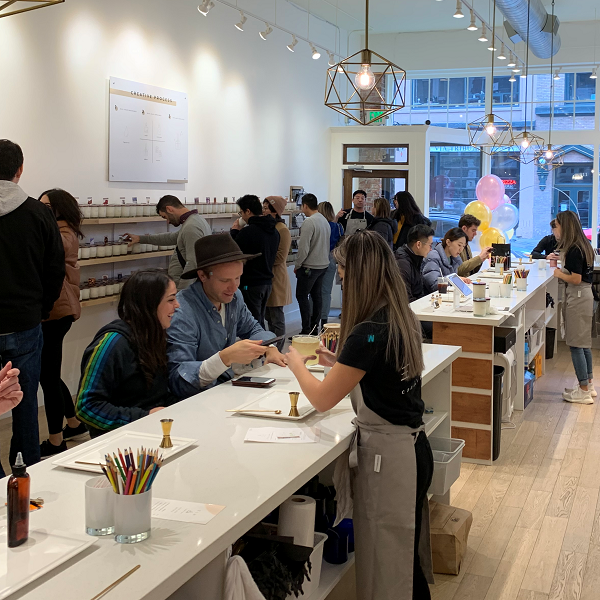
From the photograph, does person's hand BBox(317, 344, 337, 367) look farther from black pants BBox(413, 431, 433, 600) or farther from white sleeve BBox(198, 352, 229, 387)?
black pants BBox(413, 431, 433, 600)

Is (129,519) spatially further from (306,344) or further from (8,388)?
(306,344)

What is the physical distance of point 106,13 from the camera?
6363 mm

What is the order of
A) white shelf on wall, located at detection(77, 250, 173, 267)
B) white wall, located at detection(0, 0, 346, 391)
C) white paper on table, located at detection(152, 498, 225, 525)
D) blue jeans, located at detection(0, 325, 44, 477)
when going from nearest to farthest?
white paper on table, located at detection(152, 498, 225, 525), blue jeans, located at detection(0, 325, 44, 477), white wall, located at detection(0, 0, 346, 391), white shelf on wall, located at detection(77, 250, 173, 267)

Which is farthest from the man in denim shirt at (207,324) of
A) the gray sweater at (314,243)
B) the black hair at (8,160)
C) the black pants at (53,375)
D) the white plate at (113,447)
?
the gray sweater at (314,243)

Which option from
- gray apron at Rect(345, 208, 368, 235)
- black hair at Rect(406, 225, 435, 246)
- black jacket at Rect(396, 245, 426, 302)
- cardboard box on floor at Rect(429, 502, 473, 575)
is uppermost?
gray apron at Rect(345, 208, 368, 235)

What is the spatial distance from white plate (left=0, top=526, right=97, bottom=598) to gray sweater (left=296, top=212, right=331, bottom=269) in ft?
22.2

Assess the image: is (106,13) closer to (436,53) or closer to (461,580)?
(461,580)

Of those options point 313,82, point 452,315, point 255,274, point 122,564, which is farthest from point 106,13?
point 122,564

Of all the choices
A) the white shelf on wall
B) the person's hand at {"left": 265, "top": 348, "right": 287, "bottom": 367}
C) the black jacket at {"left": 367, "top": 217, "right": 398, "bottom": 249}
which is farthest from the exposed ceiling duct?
the person's hand at {"left": 265, "top": 348, "right": 287, "bottom": 367}

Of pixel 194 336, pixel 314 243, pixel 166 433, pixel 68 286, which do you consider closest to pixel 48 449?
pixel 68 286

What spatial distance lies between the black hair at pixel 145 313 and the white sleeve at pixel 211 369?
0.19m

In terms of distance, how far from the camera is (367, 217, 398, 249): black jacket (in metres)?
8.77

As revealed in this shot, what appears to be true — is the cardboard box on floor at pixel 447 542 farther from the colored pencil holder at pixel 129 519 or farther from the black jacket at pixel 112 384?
the colored pencil holder at pixel 129 519

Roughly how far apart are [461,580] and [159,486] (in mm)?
1981
